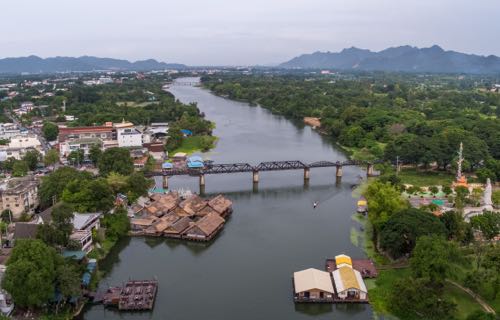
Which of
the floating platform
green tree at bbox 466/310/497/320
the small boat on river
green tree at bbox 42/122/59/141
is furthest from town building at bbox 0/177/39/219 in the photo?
green tree at bbox 466/310/497/320

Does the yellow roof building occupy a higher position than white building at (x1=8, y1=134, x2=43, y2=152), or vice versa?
white building at (x1=8, y1=134, x2=43, y2=152)

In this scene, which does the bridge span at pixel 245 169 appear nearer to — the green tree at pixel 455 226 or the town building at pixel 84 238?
the town building at pixel 84 238

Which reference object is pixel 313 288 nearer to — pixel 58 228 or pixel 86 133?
pixel 58 228

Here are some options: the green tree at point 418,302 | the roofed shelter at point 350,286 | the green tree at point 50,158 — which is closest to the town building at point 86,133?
the green tree at point 50,158

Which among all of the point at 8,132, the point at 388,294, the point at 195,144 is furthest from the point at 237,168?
the point at 8,132

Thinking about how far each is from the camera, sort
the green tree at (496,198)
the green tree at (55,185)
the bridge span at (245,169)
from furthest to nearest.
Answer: the bridge span at (245,169) → the green tree at (496,198) → the green tree at (55,185)

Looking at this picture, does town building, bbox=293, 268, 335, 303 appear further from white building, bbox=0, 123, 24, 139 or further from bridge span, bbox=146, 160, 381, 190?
white building, bbox=0, 123, 24, 139
